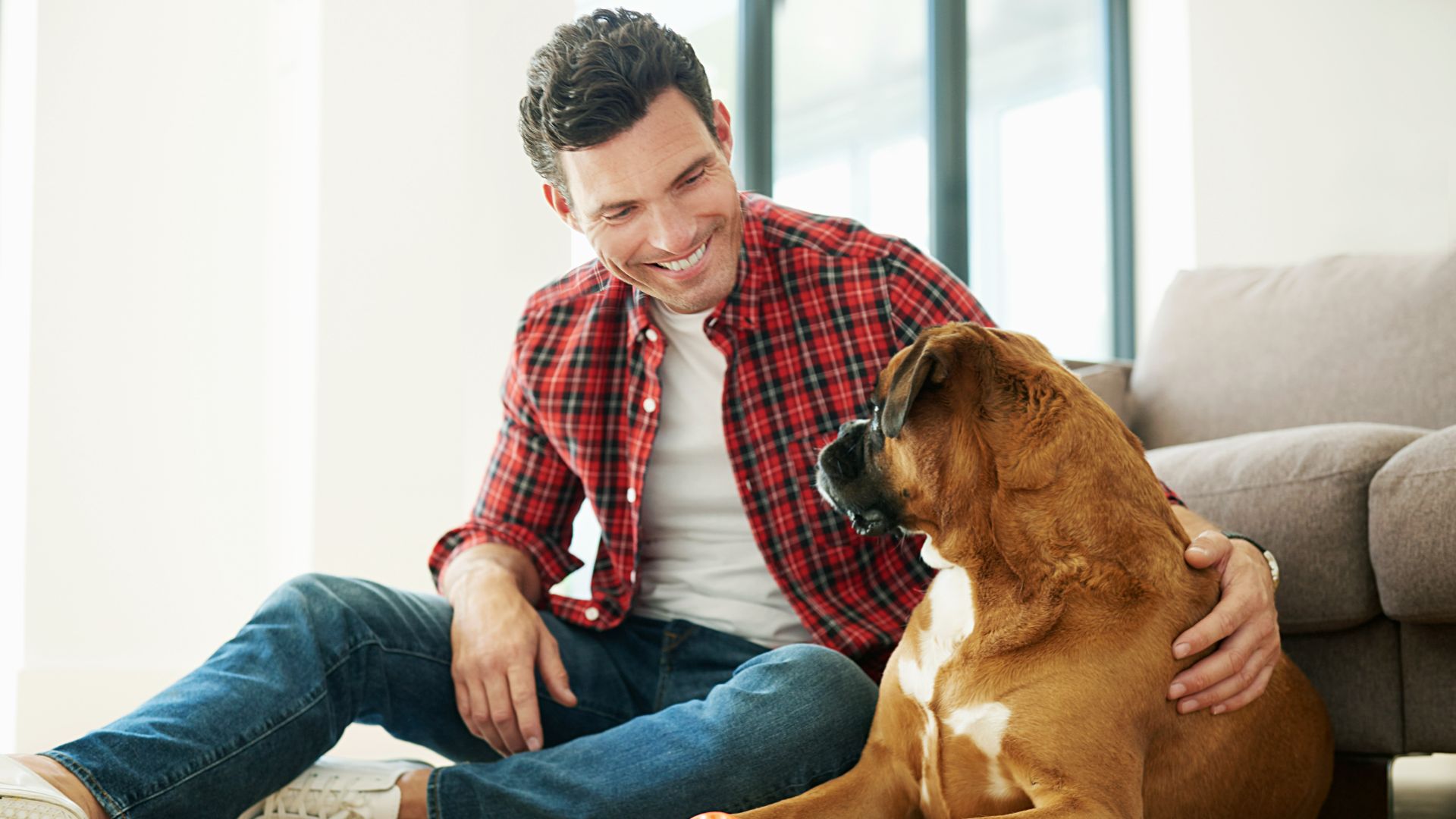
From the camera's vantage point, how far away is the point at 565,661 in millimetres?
1667

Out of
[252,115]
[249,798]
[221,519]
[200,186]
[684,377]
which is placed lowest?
[249,798]

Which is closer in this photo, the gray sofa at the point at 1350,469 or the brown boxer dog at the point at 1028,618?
the brown boxer dog at the point at 1028,618

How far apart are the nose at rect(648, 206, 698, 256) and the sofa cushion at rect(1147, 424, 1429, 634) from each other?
990mm

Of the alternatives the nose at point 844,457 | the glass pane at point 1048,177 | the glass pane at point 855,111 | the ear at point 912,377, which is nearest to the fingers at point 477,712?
the nose at point 844,457

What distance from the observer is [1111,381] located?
8.95 ft

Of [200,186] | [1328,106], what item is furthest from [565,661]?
[1328,106]

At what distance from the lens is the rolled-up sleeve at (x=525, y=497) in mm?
1852

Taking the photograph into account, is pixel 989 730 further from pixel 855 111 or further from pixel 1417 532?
pixel 855 111

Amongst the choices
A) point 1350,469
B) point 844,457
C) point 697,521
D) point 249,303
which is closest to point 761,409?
point 697,521

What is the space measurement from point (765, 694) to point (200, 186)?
2124 millimetres

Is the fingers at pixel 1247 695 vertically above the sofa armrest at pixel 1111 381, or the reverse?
the sofa armrest at pixel 1111 381

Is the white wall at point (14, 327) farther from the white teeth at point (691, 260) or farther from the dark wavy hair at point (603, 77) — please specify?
the white teeth at point (691, 260)

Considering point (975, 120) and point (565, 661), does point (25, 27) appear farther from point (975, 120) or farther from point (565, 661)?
point (975, 120)

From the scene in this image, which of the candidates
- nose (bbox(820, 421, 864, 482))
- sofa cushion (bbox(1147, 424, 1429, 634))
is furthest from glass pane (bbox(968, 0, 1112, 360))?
nose (bbox(820, 421, 864, 482))
